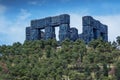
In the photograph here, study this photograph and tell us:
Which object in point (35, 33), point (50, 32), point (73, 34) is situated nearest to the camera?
point (73, 34)

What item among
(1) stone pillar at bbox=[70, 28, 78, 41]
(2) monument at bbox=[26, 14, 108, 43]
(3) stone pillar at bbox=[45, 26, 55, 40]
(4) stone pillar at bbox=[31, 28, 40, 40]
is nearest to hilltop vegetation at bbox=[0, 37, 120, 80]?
(2) monument at bbox=[26, 14, 108, 43]

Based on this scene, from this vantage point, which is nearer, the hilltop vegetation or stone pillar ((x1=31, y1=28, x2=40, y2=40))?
the hilltop vegetation

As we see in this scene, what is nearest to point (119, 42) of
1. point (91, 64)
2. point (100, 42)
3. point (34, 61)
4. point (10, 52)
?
point (100, 42)

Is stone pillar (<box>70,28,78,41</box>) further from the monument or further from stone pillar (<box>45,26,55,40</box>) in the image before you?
stone pillar (<box>45,26,55,40</box>)

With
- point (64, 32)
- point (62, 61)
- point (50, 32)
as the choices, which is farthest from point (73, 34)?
point (62, 61)

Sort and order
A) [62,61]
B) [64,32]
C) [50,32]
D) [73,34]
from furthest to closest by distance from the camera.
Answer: [50,32] < [73,34] < [64,32] < [62,61]

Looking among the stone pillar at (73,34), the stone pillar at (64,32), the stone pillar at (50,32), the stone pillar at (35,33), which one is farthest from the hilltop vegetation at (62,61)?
the stone pillar at (35,33)

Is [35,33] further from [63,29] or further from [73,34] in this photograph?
[73,34]

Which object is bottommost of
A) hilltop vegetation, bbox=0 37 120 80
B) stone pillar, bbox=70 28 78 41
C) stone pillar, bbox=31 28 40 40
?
hilltop vegetation, bbox=0 37 120 80
